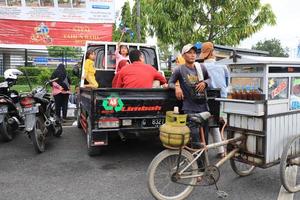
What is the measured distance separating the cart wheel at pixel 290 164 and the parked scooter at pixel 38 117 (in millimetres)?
3783

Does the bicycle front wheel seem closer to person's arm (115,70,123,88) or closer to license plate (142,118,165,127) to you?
license plate (142,118,165,127)

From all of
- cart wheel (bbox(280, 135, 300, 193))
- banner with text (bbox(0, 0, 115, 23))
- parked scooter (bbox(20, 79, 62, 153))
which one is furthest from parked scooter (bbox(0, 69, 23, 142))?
banner with text (bbox(0, 0, 115, 23))

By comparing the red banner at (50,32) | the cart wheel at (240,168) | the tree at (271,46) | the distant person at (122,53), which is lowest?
the cart wheel at (240,168)

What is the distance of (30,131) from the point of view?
575cm

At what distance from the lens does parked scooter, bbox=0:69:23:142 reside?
21.0 ft

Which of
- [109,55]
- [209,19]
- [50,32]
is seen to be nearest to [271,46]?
[209,19]

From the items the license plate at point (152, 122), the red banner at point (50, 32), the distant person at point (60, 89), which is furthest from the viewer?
the red banner at point (50, 32)

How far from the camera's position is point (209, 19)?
1177cm

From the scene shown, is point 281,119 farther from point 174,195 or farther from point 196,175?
point 174,195

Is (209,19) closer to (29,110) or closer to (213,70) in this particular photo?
(213,70)

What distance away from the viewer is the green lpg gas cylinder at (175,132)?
3.55 metres

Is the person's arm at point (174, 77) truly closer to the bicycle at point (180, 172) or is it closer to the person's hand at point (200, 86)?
the person's hand at point (200, 86)

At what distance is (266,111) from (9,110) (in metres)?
4.81

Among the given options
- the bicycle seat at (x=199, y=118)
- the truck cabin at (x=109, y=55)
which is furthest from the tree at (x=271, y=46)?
the bicycle seat at (x=199, y=118)
